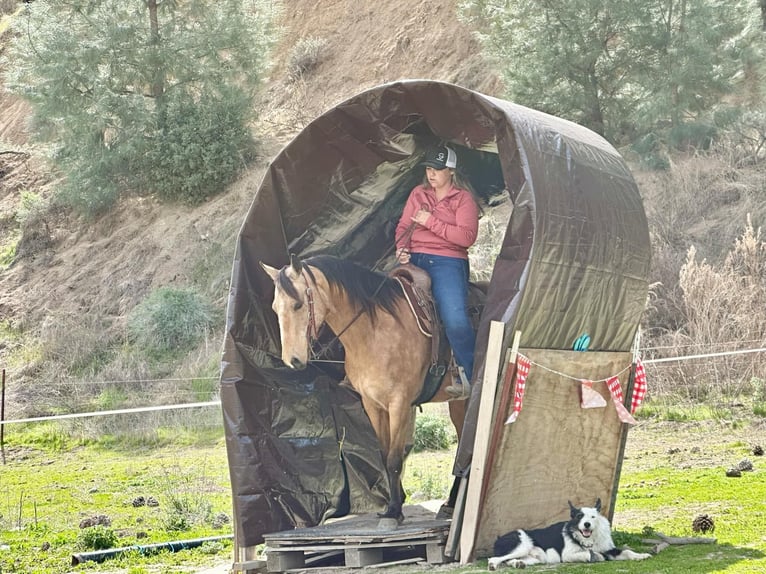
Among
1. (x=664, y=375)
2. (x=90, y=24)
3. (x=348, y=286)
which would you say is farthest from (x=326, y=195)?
(x=90, y=24)

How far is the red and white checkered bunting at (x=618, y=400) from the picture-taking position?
8.69 metres

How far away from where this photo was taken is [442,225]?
9.12 metres

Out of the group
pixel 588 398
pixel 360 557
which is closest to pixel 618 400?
pixel 588 398

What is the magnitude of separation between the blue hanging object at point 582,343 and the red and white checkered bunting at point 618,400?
447 mm

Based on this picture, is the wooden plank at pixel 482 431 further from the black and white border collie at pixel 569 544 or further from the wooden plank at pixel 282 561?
the wooden plank at pixel 282 561

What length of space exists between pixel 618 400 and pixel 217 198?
2110 centimetres

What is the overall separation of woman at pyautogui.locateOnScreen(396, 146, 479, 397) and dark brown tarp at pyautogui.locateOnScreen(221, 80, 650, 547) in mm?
361

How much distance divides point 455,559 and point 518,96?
17190 mm

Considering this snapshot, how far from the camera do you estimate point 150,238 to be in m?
28.5

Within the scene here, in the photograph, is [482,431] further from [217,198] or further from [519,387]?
[217,198]

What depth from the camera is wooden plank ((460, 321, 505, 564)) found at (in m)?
7.54

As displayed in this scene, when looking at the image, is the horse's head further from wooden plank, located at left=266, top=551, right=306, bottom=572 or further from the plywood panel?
the plywood panel

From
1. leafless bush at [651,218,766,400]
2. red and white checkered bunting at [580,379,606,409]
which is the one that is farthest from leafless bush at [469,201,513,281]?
red and white checkered bunting at [580,379,606,409]

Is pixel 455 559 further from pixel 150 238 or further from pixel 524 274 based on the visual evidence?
pixel 150 238
